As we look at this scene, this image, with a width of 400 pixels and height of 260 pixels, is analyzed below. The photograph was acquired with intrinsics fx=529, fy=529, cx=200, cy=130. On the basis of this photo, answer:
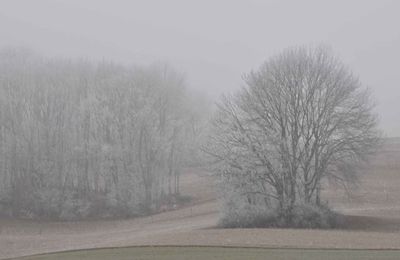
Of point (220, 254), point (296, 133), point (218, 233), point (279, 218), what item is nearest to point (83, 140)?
point (296, 133)

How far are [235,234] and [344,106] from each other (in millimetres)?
11300

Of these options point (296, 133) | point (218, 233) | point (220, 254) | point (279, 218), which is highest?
point (296, 133)

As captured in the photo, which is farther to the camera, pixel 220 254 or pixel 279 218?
pixel 279 218

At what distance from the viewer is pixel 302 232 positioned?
25547 mm

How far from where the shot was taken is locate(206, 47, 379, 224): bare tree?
30.5 metres

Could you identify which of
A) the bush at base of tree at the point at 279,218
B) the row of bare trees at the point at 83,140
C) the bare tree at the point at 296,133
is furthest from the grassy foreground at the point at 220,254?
the row of bare trees at the point at 83,140

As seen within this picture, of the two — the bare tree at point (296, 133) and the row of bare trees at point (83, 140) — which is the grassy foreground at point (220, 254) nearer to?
the bare tree at point (296, 133)

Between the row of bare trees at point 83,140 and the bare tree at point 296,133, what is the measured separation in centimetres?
1879

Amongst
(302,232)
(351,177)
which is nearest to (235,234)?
(302,232)

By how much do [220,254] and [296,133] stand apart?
13.5 meters

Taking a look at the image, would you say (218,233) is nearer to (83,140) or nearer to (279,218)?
(279,218)

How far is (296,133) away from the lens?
3123 centimetres

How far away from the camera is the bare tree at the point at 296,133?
30516mm

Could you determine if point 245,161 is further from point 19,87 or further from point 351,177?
point 19,87
